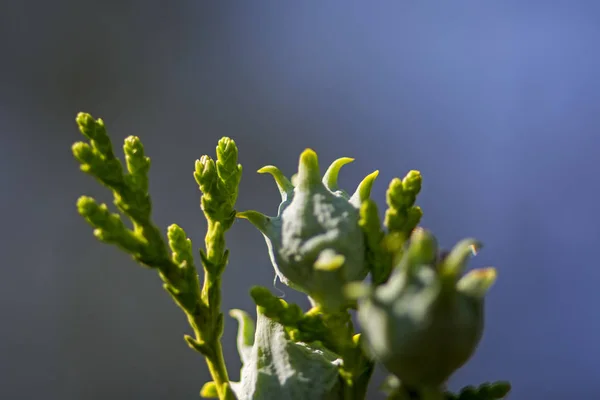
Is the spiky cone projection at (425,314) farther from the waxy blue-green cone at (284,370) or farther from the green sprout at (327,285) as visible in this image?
the waxy blue-green cone at (284,370)

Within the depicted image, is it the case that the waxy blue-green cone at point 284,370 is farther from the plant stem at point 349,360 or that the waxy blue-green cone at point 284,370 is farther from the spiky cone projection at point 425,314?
the spiky cone projection at point 425,314

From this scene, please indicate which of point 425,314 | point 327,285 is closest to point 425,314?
point 425,314

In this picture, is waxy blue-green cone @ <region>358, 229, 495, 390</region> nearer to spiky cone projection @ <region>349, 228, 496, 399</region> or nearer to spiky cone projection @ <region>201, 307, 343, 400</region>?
spiky cone projection @ <region>349, 228, 496, 399</region>

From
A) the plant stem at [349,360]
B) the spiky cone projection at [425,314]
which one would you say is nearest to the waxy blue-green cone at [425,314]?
the spiky cone projection at [425,314]

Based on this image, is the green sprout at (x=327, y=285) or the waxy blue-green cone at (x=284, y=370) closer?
the green sprout at (x=327, y=285)

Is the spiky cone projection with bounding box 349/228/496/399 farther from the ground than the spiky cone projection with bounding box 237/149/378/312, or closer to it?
closer to it

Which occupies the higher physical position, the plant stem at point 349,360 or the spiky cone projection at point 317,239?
the spiky cone projection at point 317,239

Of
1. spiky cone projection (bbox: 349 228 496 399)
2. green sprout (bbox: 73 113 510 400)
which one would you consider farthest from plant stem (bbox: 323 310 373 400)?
spiky cone projection (bbox: 349 228 496 399)

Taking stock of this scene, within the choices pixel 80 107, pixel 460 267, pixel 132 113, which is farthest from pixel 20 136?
pixel 460 267
